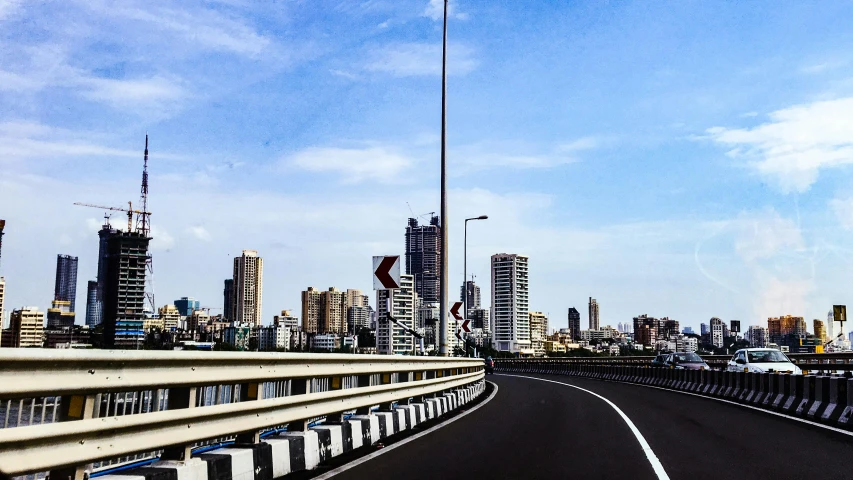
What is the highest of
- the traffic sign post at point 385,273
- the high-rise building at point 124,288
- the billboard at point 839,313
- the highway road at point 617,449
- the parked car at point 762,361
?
the high-rise building at point 124,288

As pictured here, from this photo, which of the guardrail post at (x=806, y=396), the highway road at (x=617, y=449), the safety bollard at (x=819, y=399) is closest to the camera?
the highway road at (x=617, y=449)

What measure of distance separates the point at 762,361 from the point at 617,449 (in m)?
24.7

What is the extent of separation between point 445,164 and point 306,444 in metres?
15.9

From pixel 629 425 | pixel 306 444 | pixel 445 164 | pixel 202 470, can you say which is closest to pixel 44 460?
pixel 202 470

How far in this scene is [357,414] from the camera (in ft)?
40.1

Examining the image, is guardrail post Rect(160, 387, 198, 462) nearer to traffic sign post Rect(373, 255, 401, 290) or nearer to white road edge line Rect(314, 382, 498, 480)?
white road edge line Rect(314, 382, 498, 480)

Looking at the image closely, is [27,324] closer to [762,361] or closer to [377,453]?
[762,361]

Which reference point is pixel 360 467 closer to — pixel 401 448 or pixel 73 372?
pixel 401 448

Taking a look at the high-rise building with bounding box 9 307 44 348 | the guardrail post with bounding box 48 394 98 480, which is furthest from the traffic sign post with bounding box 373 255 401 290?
the high-rise building with bounding box 9 307 44 348

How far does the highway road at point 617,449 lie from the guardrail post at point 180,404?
225 cm

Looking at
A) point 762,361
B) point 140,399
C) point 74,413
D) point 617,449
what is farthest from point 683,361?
point 74,413

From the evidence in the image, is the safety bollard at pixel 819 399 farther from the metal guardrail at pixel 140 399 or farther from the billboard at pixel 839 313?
the billboard at pixel 839 313

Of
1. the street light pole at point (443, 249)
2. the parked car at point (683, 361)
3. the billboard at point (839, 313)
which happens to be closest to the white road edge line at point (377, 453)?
the street light pole at point (443, 249)

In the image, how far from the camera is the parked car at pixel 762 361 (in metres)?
32.9
